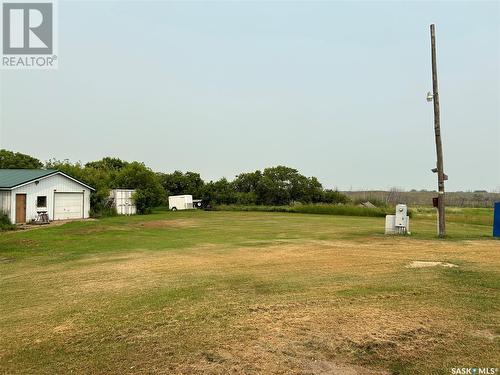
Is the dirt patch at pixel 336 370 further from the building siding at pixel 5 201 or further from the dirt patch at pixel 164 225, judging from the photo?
the building siding at pixel 5 201

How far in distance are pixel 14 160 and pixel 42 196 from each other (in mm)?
27844

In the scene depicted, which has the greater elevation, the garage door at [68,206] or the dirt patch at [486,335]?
the garage door at [68,206]

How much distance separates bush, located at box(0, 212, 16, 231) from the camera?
830 inches

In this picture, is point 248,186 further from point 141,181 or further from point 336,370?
point 336,370

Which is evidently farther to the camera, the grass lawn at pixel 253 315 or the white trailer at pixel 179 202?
the white trailer at pixel 179 202

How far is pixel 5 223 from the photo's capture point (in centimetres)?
2206

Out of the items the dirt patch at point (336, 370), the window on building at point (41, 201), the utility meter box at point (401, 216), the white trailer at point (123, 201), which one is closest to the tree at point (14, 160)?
the white trailer at point (123, 201)

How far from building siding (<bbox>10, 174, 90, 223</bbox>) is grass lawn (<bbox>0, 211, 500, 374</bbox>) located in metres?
16.3

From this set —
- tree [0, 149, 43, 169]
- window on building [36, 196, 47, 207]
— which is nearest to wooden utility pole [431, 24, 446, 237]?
window on building [36, 196, 47, 207]

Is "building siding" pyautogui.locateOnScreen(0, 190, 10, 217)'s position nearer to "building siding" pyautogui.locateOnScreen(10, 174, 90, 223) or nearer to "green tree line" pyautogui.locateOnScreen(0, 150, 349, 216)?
"building siding" pyautogui.locateOnScreen(10, 174, 90, 223)

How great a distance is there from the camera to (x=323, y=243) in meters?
13.7

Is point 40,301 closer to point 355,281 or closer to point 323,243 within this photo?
point 355,281

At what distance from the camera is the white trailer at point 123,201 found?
34.5 metres

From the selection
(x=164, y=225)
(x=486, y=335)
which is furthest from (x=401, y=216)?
(x=164, y=225)
